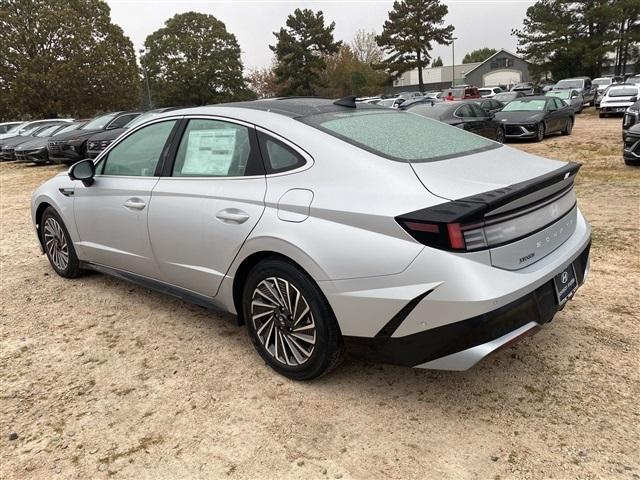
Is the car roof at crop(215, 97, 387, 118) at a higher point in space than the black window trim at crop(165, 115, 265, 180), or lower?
higher

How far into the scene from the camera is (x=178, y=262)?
11.4 feet

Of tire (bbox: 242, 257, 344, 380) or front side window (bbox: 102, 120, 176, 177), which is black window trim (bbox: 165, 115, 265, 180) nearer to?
front side window (bbox: 102, 120, 176, 177)

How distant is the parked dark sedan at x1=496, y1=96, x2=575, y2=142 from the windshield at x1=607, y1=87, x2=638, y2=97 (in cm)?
756

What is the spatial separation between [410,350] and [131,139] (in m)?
2.76

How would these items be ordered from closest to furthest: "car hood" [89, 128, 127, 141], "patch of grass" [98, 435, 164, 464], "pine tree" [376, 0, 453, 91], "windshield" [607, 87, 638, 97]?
"patch of grass" [98, 435, 164, 464] → "car hood" [89, 128, 127, 141] → "windshield" [607, 87, 638, 97] → "pine tree" [376, 0, 453, 91]

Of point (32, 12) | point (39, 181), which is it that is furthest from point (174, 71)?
point (39, 181)

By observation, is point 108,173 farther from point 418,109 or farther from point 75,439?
point 418,109

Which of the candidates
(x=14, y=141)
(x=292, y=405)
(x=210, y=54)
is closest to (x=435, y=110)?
(x=292, y=405)

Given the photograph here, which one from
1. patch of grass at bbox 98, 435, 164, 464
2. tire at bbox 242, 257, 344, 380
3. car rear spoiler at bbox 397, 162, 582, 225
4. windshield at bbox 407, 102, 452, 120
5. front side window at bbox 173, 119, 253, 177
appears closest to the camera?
car rear spoiler at bbox 397, 162, 582, 225

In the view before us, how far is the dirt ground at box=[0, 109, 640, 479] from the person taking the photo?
7.75 feet

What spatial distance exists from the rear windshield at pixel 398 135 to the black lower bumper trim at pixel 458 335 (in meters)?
0.89

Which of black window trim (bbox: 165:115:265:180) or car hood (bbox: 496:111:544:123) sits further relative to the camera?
car hood (bbox: 496:111:544:123)

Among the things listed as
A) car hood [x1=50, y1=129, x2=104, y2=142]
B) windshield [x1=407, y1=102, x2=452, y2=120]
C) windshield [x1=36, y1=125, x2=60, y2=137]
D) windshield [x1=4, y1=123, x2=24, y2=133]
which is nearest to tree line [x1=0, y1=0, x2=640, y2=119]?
windshield [x1=4, y1=123, x2=24, y2=133]

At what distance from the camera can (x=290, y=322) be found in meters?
2.90
